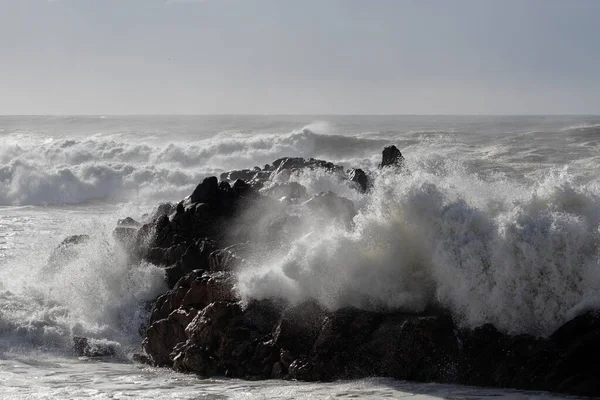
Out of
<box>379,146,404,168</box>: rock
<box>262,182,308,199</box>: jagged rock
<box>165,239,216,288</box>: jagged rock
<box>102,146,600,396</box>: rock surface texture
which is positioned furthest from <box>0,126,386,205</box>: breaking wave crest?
<box>102,146,600,396</box>: rock surface texture

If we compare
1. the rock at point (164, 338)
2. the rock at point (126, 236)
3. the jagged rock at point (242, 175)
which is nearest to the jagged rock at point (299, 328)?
the rock at point (164, 338)

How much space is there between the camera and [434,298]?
9.50 meters

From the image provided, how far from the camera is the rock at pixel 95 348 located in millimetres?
11180

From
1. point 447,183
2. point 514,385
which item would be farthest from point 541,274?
point 447,183

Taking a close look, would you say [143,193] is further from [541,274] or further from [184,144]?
[541,274]

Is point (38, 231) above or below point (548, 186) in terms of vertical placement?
below

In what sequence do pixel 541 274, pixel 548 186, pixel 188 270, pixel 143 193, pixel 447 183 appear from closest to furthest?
pixel 541 274
pixel 548 186
pixel 447 183
pixel 188 270
pixel 143 193

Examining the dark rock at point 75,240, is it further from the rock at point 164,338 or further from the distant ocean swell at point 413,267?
the rock at point 164,338

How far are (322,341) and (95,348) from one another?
11.9ft

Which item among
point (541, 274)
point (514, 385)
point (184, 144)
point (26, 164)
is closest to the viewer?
point (514, 385)

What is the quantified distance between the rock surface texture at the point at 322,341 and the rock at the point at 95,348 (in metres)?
0.03

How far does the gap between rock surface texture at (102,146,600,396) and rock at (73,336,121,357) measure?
0.03m

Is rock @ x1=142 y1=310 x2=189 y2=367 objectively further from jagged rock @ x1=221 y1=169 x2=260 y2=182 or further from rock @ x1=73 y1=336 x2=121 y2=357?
jagged rock @ x1=221 y1=169 x2=260 y2=182

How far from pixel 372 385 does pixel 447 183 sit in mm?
3338
